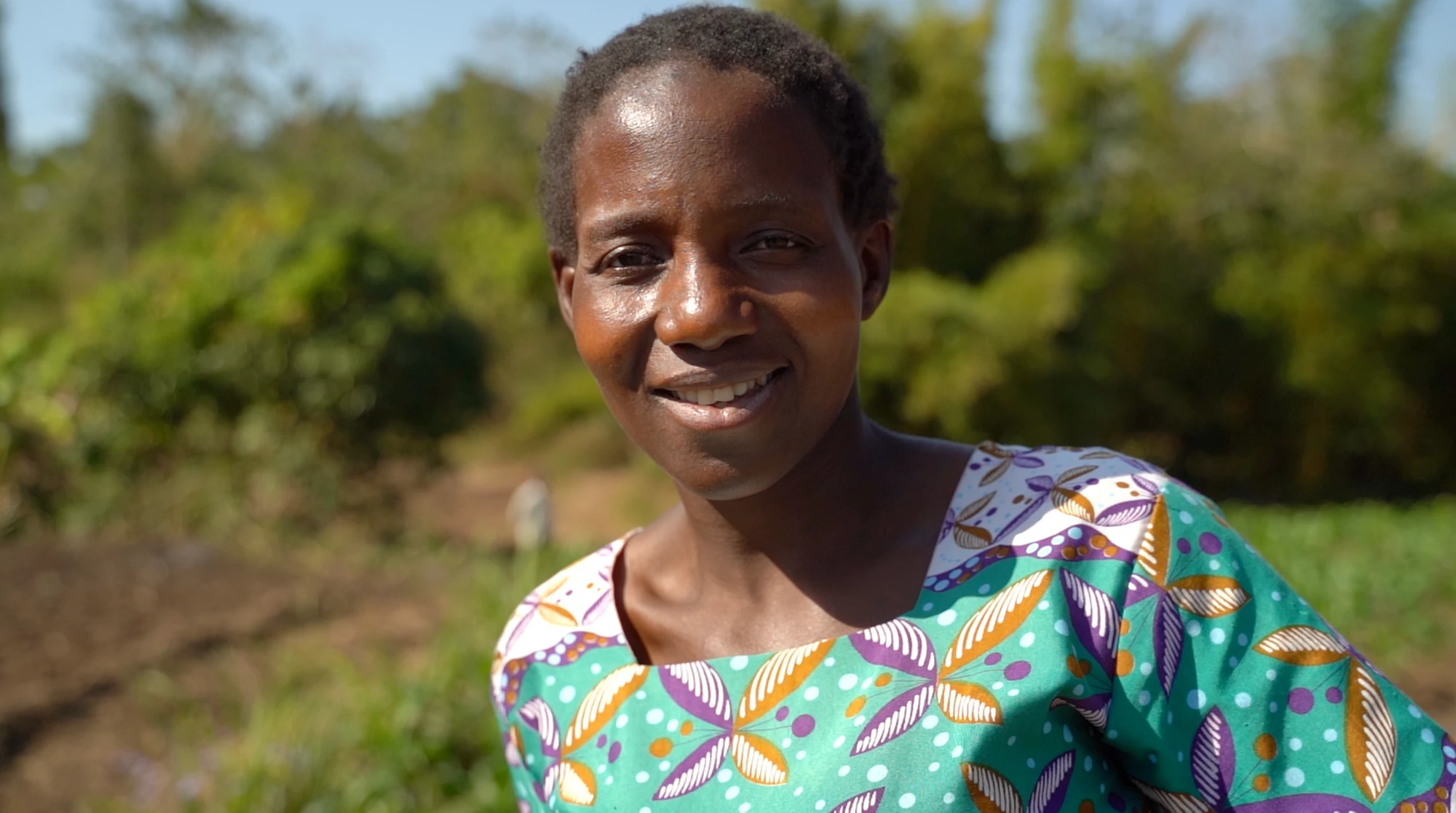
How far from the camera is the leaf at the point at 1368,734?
1052 mm

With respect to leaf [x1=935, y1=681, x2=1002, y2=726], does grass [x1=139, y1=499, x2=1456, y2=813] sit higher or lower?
lower

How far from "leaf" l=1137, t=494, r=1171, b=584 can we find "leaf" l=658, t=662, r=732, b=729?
460 millimetres

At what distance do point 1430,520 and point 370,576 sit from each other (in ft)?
26.2

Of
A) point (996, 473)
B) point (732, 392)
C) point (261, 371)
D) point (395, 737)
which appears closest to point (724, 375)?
point (732, 392)

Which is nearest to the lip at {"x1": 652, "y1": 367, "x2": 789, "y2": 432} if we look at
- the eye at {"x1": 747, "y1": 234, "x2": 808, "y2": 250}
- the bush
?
the eye at {"x1": 747, "y1": 234, "x2": 808, "y2": 250}

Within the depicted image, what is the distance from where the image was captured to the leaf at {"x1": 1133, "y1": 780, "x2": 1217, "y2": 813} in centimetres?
110

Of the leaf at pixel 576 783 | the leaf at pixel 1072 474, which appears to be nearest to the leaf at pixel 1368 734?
the leaf at pixel 1072 474

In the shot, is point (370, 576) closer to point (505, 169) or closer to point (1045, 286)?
point (1045, 286)

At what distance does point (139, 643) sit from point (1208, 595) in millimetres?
4801

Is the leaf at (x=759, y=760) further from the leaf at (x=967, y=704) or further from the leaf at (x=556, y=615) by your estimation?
the leaf at (x=556, y=615)

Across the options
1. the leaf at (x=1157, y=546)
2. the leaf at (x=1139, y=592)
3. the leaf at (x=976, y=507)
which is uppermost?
the leaf at (x=976, y=507)

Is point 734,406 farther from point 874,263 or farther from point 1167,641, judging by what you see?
point 1167,641

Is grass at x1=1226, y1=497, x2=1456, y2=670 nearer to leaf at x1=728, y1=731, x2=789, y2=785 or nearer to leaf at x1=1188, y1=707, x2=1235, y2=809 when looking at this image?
leaf at x1=1188, y1=707, x2=1235, y2=809

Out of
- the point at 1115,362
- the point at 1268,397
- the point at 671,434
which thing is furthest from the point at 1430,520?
the point at 671,434
